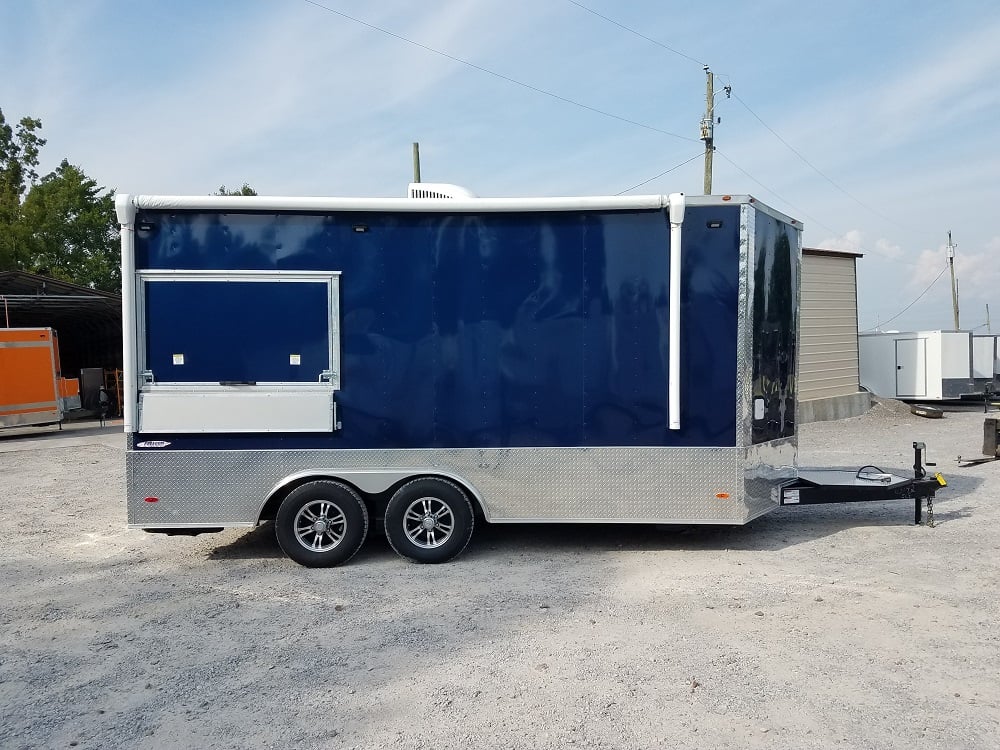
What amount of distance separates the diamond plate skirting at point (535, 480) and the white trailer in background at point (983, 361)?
66.8ft

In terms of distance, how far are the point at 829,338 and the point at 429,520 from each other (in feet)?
54.4

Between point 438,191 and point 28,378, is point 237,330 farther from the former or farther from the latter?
point 28,378

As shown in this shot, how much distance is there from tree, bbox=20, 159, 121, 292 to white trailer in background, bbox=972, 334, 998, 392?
1377 inches

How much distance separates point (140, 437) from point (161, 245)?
61.4 inches

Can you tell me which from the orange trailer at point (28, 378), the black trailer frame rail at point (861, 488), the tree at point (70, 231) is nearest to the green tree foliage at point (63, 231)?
the tree at point (70, 231)

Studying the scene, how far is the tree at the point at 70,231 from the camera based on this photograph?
104 feet

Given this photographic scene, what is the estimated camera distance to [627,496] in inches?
231

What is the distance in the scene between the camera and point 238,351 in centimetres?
578

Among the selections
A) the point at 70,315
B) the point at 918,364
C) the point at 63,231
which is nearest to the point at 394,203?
the point at 918,364

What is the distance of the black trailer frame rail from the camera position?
6488mm

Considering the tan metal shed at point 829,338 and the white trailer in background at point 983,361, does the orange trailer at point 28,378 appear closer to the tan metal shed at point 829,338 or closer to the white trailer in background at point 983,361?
the tan metal shed at point 829,338

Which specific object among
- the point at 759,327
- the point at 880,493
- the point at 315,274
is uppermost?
the point at 315,274

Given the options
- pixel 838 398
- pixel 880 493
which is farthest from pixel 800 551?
pixel 838 398

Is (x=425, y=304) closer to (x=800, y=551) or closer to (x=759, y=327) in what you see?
(x=759, y=327)
